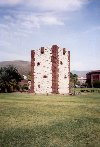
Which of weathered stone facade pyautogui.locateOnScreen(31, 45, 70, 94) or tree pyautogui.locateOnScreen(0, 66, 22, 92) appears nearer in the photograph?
weathered stone facade pyautogui.locateOnScreen(31, 45, 70, 94)

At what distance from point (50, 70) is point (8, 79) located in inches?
373

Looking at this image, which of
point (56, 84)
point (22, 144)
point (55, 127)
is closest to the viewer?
point (22, 144)

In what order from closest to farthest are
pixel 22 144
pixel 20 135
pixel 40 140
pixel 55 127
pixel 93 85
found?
pixel 22 144
pixel 40 140
pixel 20 135
pixel 55 127
pixel 93 85

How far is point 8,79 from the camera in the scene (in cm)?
5159

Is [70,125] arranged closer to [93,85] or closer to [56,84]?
[56,84]

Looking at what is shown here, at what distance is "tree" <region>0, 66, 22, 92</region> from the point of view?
5062 cm

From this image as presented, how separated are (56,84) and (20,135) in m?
37.1

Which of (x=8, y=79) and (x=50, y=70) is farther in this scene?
(x=8, y=79)

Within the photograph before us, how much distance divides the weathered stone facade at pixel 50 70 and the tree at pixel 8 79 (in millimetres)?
4317

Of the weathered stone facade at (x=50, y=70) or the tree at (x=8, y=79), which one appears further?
the tree at (x=8, y=79)

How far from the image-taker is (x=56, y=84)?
49.0 meters

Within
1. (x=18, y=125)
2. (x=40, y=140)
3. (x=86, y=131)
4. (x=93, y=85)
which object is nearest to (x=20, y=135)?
(x=40, y=140)

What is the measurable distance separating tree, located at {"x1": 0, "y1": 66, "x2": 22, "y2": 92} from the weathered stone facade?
432cm

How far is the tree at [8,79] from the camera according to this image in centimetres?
5062
